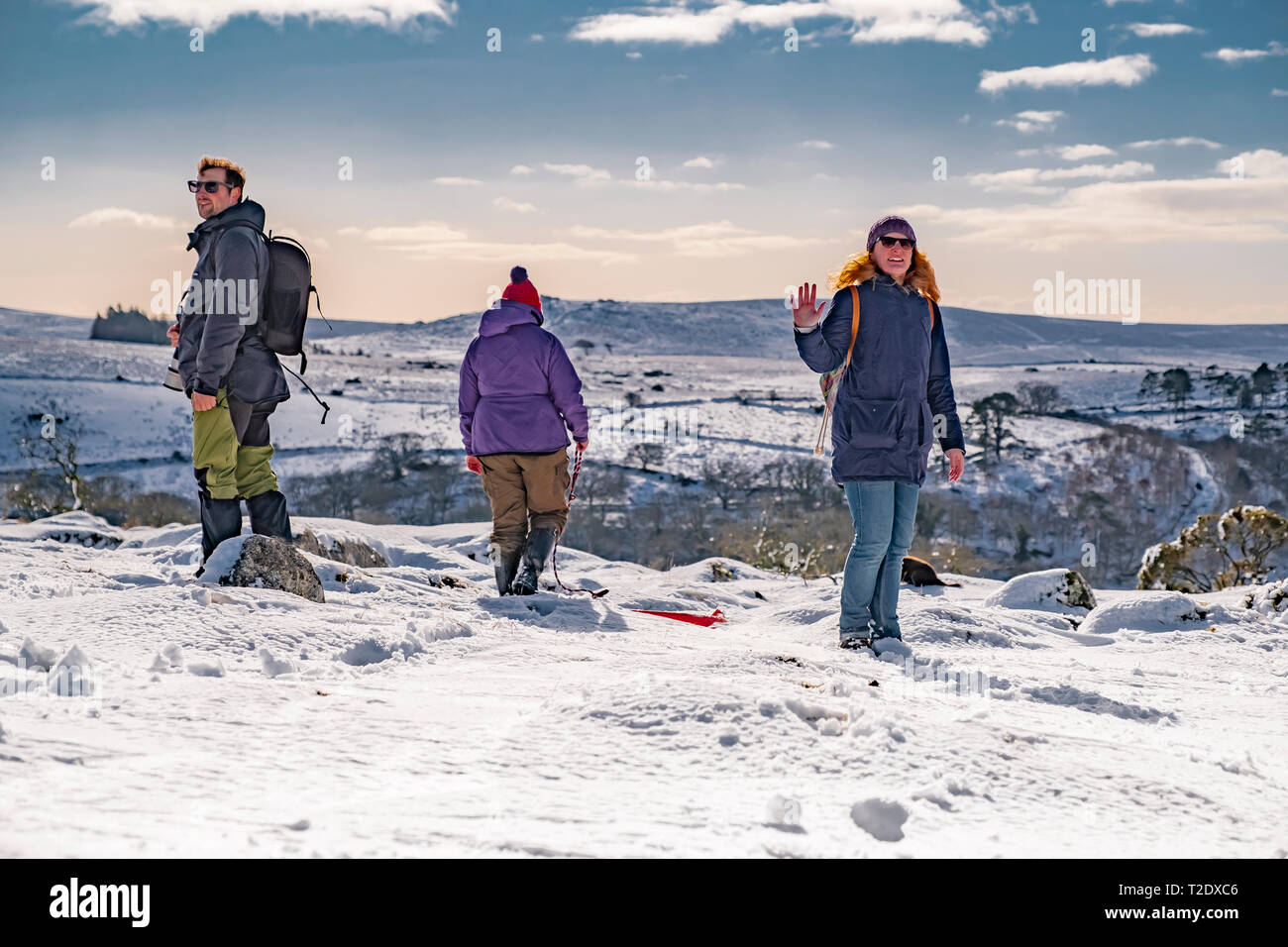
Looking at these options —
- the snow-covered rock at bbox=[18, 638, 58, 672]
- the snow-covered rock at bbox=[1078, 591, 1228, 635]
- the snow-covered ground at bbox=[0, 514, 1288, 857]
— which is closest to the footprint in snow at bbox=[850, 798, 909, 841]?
the snow-covered ground at bbox=[0, 514, 1288, 857]

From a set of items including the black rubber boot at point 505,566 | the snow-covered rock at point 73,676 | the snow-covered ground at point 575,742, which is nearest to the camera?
the snow-covered ground at point 575,742

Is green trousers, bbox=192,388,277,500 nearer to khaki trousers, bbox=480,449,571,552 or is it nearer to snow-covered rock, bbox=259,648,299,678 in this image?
khaki trousers, bbox=480,449,571,552

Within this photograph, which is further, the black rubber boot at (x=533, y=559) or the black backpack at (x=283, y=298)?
the black rubber boot at (x=533, y=559)

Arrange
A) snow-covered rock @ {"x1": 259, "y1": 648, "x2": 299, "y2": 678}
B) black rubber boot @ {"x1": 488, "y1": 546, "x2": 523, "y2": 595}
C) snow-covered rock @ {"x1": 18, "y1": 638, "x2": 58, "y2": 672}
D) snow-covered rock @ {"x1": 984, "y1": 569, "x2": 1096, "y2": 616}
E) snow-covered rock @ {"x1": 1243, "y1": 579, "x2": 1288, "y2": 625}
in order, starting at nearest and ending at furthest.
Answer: snow-covered rock @ {"x1": 18, "y1": 638, "x2": 58, "y2": 672} < snow-covered rock @ {"x1": 259, "y1": 648, "x2": 299, "y2": 678} < black rubber boot @ {"x1": 488, "y1": 546, "x2": 523, "y2": 595} < snow-covered rock @ {"x1": 1243, "y1": 579, "x2": 1288, "y2": 625} < snow-covered rock @ {"x1": 984, "y1": 569, "x2": 1096, "y2": 616}

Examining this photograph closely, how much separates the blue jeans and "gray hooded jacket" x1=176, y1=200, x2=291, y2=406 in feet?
9.79

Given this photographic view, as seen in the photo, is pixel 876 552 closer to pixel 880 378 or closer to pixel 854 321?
pixel 880 378

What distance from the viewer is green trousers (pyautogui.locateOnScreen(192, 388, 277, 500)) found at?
4.99 metres

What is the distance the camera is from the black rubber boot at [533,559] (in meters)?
5.93

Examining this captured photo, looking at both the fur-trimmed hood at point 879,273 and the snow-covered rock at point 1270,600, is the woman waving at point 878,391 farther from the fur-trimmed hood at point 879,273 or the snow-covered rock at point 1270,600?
the snow-covered rock at point 1270,600

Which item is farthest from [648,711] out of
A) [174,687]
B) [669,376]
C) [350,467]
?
[669,376]

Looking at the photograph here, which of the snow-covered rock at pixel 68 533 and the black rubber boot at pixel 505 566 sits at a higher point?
the black rubber boot at pixel 505 566

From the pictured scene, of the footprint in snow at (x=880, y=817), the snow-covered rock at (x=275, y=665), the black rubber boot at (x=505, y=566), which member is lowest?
the black rubber boot at (x=505, y=566)

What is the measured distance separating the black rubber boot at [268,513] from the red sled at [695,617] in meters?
2.04

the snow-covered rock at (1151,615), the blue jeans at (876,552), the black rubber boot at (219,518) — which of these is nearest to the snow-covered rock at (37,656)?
the black rubber boot at (219,518)
